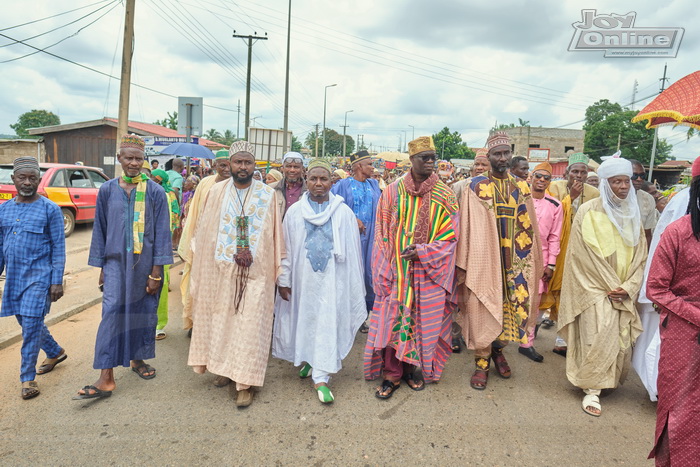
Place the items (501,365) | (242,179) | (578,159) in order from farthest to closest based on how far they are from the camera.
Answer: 1. (578,159)
2. (501,365)
3. (242,179)

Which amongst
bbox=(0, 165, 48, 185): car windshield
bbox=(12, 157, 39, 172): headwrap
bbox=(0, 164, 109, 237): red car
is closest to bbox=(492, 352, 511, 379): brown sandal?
bbox=(12, 157, 39, 172): headwrap

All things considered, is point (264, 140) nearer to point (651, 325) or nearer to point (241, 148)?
point (241, 148)

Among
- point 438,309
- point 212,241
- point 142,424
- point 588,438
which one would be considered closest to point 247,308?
point 212,241

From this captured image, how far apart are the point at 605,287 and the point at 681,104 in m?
2.35

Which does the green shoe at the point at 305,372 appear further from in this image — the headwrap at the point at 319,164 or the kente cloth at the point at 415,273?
the headwrap at the point at 319,164

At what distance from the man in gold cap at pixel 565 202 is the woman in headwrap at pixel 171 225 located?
4.08m

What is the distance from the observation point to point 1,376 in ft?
12.1

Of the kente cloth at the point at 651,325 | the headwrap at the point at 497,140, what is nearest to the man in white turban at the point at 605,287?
the kente cloth at the point at 651,325

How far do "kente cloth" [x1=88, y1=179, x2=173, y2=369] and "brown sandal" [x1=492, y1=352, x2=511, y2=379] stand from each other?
3.07 metres

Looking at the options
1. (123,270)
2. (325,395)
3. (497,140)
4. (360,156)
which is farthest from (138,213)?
(497,140)

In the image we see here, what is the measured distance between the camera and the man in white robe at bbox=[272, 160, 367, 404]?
3.61 meters

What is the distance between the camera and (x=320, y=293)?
365cm

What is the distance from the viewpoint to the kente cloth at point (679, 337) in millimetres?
2254

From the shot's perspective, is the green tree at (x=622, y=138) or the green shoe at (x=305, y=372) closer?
the green shoe at (x=305, y=372)
